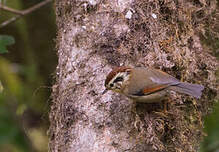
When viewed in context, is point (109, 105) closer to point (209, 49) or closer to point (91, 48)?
point (91, 48)

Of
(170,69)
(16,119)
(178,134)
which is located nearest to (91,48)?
(170,69)

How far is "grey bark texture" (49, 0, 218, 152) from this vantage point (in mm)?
4105

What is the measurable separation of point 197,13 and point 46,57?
252 centimetres

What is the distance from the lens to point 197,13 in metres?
5.28

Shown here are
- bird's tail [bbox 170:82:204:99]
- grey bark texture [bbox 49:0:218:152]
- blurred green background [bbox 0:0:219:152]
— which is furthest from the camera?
blurred green background [bbox 0:0:219:152]

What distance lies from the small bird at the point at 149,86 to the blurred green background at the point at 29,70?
2.05 metres

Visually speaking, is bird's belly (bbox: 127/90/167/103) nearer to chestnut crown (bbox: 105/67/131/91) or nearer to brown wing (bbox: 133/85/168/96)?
brown wing (bbox: 133/85/168/96)

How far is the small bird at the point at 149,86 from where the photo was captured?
167 inches

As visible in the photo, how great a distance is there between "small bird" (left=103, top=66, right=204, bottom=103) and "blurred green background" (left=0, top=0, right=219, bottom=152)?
2052 millimetres

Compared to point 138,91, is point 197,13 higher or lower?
higher

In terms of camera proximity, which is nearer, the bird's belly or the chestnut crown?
the chestnut crown

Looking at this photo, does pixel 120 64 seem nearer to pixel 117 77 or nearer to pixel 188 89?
pixel 117 77

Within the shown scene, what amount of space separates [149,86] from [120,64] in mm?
357

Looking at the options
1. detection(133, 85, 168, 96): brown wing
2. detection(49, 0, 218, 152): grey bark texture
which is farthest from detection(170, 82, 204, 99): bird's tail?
detection(49, 0, 218, 152): grey bark texture
